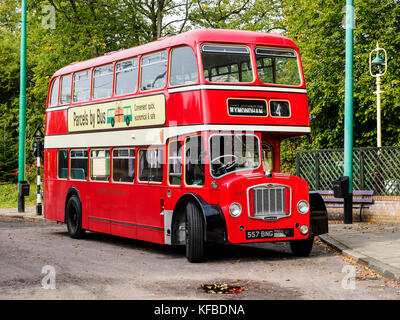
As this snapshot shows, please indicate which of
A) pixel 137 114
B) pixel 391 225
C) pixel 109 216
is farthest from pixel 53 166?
pixel 391 225

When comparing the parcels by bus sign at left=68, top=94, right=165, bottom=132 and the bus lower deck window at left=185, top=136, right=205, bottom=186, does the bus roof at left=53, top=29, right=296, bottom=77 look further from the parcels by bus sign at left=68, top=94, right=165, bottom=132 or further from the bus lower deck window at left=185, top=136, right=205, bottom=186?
the bus lower deck window at left=185, top=136, right=205, bottom=186

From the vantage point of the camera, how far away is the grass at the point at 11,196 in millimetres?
31688

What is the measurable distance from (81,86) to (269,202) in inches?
268

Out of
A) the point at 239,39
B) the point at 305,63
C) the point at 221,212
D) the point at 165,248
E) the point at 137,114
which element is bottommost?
the point at 165,248

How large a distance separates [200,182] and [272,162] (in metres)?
1.91

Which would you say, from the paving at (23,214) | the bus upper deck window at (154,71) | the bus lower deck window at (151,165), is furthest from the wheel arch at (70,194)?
the paving at (23,214)

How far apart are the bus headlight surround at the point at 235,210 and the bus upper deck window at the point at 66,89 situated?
23.6 ft

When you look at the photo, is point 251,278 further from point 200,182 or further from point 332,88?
point 332,88

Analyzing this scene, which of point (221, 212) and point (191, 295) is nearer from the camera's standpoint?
point (191, 295)

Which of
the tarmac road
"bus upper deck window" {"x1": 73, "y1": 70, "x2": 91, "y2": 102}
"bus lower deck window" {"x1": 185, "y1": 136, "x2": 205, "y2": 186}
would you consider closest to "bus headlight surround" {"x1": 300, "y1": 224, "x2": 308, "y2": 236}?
the tarmac road

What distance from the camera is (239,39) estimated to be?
42.8 ft

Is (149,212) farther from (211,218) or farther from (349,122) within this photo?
(349,122)

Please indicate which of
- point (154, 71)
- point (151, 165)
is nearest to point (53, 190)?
point (151, 165)

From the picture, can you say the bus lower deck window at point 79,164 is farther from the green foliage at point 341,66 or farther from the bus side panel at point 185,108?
the green foliage at point 341,66
